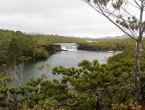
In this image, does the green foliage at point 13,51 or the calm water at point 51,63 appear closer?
the calm water at point 51,63

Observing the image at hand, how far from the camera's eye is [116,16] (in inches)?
246

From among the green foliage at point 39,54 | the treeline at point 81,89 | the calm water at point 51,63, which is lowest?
the calm water at point 51,63

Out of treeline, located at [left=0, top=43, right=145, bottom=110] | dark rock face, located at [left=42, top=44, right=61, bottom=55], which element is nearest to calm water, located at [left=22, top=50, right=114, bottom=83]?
dark rock face, located at [left=42, top=44, right=61, bottom=55]

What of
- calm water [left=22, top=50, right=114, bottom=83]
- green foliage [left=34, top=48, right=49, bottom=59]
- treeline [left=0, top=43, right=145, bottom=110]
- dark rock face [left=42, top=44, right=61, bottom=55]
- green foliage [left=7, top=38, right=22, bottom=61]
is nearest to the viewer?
treeline [left=0, top=43, right=145, bottom=110]

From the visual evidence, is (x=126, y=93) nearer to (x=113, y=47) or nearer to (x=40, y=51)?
(x=40, y=51)

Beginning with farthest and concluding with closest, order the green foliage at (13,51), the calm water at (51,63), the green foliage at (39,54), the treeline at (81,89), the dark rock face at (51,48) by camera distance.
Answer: the dark rock face at (51,48), the green foliage at (39,54), the green foliage at (13,51), the calm water at (51,63), the treeline at (81,89)

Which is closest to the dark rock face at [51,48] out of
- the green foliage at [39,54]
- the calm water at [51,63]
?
the green foliage at [39,54]

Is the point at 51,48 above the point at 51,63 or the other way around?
above

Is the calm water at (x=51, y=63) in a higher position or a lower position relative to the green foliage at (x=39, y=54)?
lower

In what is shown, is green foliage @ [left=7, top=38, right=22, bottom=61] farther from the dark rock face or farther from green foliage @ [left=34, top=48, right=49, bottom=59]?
the dark rock face

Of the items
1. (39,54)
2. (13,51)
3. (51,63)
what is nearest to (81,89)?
(13,51)

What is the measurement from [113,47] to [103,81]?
1470 inches

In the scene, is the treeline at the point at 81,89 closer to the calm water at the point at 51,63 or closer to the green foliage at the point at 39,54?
the calm water at the point at 51,63

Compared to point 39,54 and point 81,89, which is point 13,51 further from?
point 81,89
